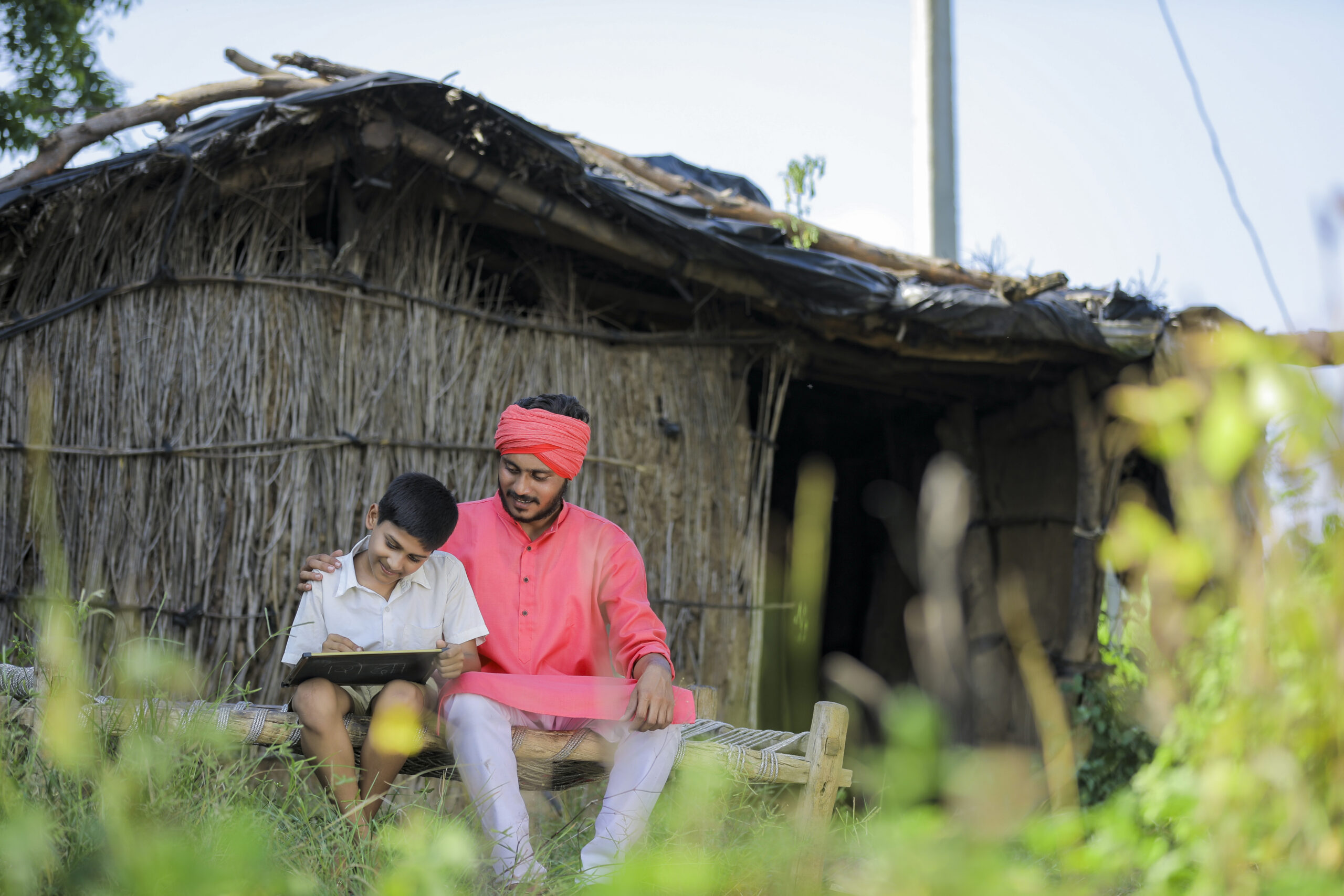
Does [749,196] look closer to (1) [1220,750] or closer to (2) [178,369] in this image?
(2) [178,369]

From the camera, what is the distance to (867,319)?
4.82 meters

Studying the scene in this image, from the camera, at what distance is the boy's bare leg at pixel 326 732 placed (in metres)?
2.45

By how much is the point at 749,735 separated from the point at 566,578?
744 mm

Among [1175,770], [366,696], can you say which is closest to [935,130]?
[366,696]

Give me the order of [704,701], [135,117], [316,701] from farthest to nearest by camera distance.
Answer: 1. [135,117]
2. [704,701]
3. [316,701]

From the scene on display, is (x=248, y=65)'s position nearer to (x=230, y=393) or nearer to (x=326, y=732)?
(x=230, y=393)

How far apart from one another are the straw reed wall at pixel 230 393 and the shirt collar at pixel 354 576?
3.83 ft

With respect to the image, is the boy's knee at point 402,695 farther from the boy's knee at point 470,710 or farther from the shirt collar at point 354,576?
the shirt collar at point 354,576

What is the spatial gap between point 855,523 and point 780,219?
3118 mm

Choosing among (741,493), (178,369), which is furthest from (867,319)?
(178,369)

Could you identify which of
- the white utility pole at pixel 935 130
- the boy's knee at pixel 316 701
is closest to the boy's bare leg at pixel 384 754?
the boy's knee at pixel 316 701

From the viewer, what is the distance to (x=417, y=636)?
280 centimetres

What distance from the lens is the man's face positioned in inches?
117

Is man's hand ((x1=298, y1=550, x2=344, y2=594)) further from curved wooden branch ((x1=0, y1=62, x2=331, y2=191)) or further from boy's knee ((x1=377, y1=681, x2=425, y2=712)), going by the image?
curved wooden branch ((x1=0, y1=62, x2=331, y2=191))
